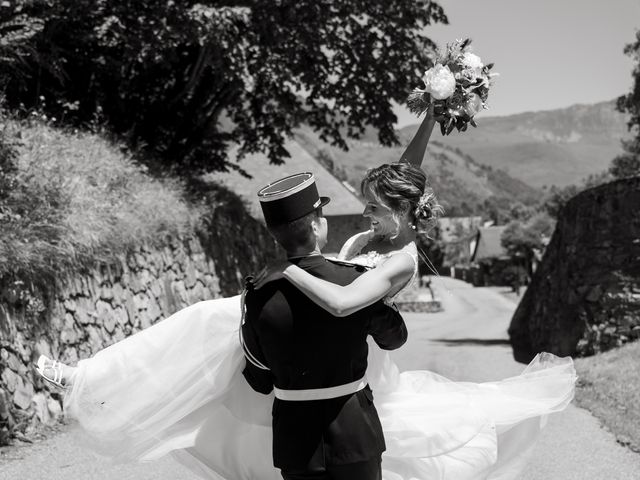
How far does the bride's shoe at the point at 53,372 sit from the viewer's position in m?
3.59

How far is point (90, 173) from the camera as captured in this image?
12672mm

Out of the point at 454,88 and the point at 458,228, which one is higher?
the point at 454,88

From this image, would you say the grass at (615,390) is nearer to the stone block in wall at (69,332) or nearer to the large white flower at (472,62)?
the large white flower at (472,62)

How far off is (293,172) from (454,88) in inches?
1450

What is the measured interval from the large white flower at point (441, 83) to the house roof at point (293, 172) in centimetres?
3233

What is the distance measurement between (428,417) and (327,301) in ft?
3.90

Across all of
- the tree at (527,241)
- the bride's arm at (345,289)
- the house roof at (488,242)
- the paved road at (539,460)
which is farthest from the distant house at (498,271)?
the bride's arm at (345,289)

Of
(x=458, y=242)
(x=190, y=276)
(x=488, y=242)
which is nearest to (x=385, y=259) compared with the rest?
(x=190, y=276)

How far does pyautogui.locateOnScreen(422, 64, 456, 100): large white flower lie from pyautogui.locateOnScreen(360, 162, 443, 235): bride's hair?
0.68 metres

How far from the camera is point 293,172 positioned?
40844 millimetres

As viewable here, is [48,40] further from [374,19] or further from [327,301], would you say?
[327,301]

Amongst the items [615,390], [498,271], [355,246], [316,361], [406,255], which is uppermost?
[406,255]

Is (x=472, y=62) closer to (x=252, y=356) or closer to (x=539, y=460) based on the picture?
(x=252, y=356)

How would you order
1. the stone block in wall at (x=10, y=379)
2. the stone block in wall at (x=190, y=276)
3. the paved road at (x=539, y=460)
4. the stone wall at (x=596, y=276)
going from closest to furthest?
the paved road at (x=539, y=460), the stone block in wall at (x=10, y=379), the stone wall at (x=596, y=276), the stone block in wall at (x=190, y=276)
